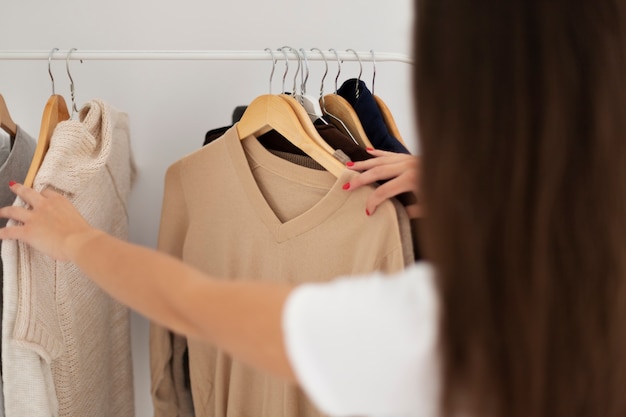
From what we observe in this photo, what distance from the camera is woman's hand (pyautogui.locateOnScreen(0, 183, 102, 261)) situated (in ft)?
2.37

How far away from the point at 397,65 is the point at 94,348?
87 cm

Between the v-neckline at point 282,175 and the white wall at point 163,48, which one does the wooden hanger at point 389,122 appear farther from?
the white wall at point 163,48

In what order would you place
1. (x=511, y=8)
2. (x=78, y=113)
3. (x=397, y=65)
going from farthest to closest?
(x=397, y=65), (x=78, y=113), (x=511, y=8)

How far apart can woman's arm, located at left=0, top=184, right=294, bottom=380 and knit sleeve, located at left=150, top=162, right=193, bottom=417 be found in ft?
0.91

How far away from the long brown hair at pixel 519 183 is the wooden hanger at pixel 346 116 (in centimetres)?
41

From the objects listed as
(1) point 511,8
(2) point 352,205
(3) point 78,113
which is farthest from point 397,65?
(1) point 511,8

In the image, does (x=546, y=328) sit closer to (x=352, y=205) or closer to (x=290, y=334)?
(x=290, y=334)

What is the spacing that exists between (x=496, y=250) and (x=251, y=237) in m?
0.50

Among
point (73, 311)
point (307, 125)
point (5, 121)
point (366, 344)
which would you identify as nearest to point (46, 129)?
point (5, 121)

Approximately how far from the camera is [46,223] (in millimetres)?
740

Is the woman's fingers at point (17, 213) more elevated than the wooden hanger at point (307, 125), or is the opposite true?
the wooden hanger at point (307, 125)

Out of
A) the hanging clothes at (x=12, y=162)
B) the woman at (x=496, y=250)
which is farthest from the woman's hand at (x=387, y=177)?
the hanging clothes at (x=12, y=162)

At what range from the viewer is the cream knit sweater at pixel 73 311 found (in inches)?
29.9

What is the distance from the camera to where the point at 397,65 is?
133cm
